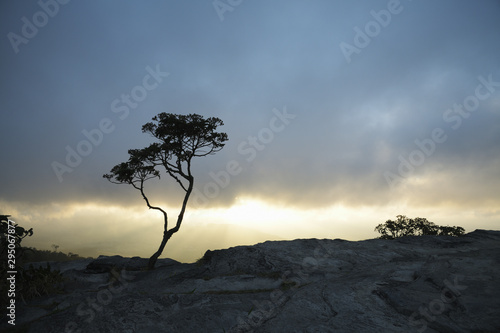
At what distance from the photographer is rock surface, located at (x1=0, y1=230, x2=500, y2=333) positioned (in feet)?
24.5

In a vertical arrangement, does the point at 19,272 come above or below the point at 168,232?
below

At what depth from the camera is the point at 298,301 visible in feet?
30.3

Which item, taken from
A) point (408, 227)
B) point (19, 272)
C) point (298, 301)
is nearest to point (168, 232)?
point (19, 272)

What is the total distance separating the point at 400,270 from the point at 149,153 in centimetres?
2117

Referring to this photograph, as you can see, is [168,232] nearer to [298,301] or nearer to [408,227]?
[298,301]

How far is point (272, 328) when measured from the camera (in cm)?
768

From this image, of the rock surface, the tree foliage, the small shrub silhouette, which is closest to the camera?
the rock surface

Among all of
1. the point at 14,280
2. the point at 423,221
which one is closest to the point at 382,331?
the point at 14,280

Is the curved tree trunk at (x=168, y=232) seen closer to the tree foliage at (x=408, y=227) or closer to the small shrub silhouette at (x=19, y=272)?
the small shrub silhouette at (x=19, y=272)

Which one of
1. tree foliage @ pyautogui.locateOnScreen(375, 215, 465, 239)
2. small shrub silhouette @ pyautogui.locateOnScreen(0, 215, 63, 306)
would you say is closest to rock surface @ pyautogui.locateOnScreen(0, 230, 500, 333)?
small shrub silhouette @ pyautogui.locateOnScreen(0, 215, 63, 306)

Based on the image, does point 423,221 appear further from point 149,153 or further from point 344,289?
point 149,153

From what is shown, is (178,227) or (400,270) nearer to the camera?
(400,270)

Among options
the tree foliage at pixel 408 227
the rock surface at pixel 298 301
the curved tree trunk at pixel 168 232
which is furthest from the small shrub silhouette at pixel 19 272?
the tree foliage at pixel 408 227

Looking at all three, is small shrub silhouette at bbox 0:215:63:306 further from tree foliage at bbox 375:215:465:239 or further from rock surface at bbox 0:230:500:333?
tree foliage at bbox 375:215:465:239
